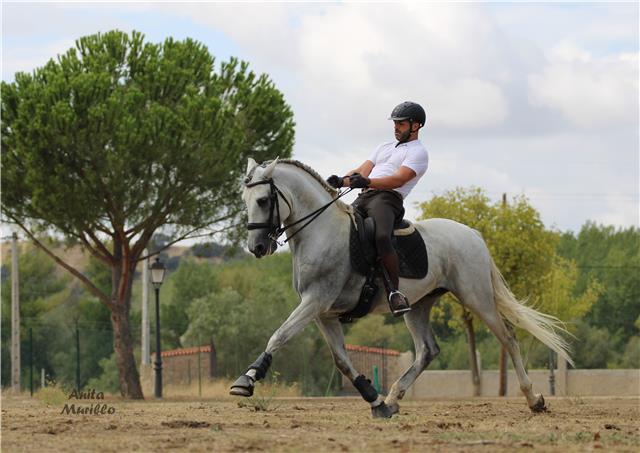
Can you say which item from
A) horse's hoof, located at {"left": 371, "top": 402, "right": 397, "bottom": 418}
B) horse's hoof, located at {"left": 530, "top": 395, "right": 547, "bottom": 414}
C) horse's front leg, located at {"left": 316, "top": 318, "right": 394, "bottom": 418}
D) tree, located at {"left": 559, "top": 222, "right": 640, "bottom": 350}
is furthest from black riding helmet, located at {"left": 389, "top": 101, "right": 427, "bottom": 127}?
tree, located at {"left": 559, "top": 222, "right": 640, "bottom": 350}

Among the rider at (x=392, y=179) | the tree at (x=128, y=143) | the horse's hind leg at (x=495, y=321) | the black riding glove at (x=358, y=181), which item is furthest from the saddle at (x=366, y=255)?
the tree at (x=128, y=143)

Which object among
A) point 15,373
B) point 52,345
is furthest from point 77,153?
point 52,345

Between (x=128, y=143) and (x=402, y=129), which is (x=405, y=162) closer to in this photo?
(x=402, y=129)

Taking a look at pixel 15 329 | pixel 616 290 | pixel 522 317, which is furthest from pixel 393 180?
pixel 616 290

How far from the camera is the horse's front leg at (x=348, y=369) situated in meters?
12.2

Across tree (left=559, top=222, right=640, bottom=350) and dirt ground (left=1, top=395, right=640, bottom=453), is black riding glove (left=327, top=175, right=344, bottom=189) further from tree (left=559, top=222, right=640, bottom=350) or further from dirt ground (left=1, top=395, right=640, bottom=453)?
tree (left=559, top=222, right=640, bottom=350)

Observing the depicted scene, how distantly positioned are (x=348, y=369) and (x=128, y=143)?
17823 mm

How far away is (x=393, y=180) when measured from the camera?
12539 millimetres

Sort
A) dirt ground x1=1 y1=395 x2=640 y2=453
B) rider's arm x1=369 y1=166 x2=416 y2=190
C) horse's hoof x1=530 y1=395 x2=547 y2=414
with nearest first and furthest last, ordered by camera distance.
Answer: dirt ground x1=1 y1=395 x2=640 y2=453 → rider's arm x1=369 y1=166 x2=416 y2=190 → horse's hoof x1=530 y1=395 x2=547 y2=414

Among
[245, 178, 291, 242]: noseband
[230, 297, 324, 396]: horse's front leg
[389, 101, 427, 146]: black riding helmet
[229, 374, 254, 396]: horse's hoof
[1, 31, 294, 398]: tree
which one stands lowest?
[229, 374, 254, 396]: horse's hoof

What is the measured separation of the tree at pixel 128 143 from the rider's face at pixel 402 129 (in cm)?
1681

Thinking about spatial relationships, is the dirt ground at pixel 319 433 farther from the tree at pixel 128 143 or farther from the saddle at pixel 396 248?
the tree at pixel 128 143

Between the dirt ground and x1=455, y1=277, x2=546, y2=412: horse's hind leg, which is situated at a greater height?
x1=455, y1=277, x2=546, y2=412: horse's hind leg

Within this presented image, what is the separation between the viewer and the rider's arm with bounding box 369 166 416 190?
12516 millimetres
